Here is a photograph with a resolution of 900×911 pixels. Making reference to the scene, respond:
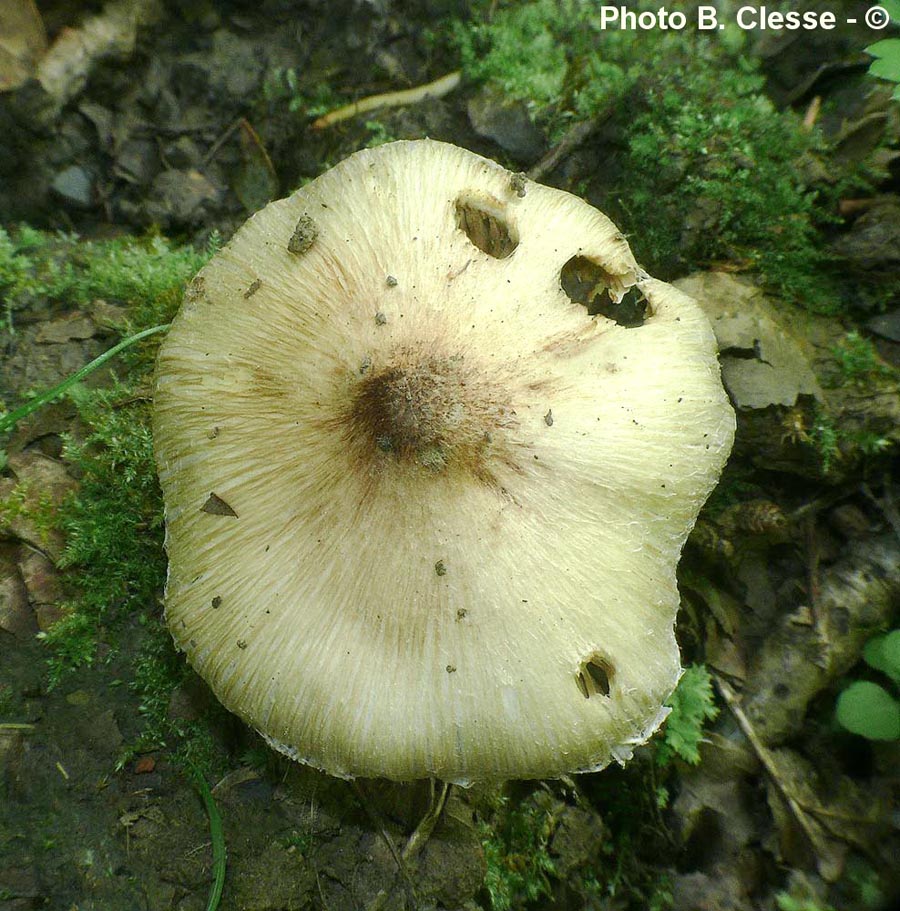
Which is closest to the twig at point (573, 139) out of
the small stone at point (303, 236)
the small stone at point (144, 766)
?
the small stone at point (303, 236)

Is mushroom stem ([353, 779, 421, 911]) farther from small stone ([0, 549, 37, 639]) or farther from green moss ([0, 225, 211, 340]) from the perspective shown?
green moss ([0, 225, 211, 340])

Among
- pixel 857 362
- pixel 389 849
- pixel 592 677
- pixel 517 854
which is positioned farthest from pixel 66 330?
pixel 857 362

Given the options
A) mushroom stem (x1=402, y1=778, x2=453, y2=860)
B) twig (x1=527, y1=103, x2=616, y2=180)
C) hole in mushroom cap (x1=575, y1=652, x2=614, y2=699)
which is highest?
twig (x1=527, y1=103, x2=616, y2=180)

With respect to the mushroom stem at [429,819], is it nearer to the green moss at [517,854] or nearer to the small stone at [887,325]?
the green moss at [517,854]

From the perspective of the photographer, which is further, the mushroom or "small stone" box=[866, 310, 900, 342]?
"small stone" box=[866, 310, 900, 342]

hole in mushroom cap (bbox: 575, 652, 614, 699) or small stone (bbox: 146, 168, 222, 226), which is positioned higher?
small stone (bbox: 146, 168, 222, 226)

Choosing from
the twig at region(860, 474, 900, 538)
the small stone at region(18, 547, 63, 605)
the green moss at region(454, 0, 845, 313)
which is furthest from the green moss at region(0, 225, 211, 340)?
the twig at region(860, 474, 900, 538)

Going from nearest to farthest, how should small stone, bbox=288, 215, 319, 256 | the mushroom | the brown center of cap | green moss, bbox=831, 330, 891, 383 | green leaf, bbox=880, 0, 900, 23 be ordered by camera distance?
the mushroom < the brown center of cap < small stone, bbox=288, 215, 319, 256 < green leaf, bbox=880, 0, 900, 23 < green moss, bbox=831, 330, 891, 383

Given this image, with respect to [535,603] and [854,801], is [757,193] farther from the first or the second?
[854,801]
